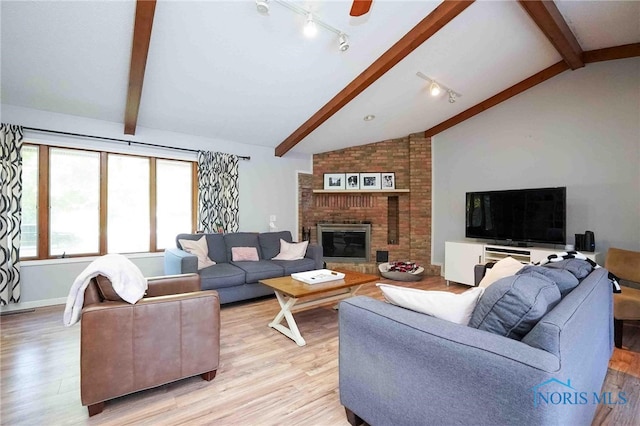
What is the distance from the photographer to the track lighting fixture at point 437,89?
3.53m

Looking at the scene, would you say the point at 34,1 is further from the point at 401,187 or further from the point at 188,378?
the point at 401,187

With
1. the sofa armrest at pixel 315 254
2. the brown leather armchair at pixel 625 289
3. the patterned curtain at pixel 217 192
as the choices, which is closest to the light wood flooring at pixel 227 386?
the brown leather armchair at pixel 625 289

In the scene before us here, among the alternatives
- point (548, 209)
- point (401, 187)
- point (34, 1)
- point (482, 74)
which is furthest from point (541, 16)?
point (34, 1)

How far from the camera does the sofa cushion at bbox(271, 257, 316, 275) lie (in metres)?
3.71

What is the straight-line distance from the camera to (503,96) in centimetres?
420

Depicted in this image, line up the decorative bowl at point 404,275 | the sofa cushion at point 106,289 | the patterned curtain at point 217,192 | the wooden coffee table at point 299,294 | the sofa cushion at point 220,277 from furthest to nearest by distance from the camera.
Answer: the decorative bowl at point 404,275 → the patterned curtain at point 217,192 → the sofa cushion at point 220,277 → the wooden coffee table at point 299,294 → the sofa cushion at point 106,289

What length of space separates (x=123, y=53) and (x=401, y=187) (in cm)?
447

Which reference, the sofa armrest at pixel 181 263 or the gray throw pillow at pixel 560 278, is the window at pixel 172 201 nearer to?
the sofa armrest at pixel 181 263

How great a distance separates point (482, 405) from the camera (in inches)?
38.1

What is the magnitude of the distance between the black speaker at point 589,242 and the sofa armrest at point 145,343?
416 cm

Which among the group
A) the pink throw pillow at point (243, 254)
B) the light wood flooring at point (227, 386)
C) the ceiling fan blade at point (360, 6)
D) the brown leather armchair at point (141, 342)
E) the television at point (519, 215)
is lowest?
the light wood flooring at point (227, 386)

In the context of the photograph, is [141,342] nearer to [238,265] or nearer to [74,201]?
[238,265]

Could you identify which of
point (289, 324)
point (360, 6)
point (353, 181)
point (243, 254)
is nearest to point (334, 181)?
point (353, 181)

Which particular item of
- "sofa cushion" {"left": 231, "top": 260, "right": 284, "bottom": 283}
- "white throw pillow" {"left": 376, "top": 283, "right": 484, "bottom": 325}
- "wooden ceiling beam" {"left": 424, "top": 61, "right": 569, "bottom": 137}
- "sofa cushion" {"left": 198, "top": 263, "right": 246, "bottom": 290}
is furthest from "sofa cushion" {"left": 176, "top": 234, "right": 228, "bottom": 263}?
"wooden ceiling beam" {"left": 424, "top": 61, "right": 569, "bottom": 137}
